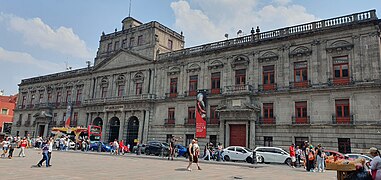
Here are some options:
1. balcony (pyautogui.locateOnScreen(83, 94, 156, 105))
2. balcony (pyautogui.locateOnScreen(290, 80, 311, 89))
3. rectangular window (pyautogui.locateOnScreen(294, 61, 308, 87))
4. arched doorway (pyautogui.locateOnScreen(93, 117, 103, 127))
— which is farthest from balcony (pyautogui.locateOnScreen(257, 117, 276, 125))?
arched doorway (pyautogui.locateOnScreen(93, 117, 103, 127))

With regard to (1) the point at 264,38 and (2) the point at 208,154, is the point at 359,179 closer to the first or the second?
(2) the point at 208,154

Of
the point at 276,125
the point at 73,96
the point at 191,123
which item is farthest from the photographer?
the point at 73,96

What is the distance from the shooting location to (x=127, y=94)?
127 ft

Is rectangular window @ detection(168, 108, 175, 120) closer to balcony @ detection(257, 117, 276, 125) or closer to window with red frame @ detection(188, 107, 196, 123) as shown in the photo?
window with red frame @ detection(188, 107, 196, 123)

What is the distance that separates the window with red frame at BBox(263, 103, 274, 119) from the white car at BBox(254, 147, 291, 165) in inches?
196

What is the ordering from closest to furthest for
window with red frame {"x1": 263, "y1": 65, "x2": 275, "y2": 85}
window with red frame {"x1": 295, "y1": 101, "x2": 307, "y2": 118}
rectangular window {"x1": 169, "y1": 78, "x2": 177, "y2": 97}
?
1. window with red frame {"x1": 295, "y1": 101, "x2": 307, "y2": 118}
2. window with red frame {"x1": 263, "y1": 65, "x2": 275, "y2": 85}
3. rectangular window {"x1": 169, "y1": 78, "x2": 177, "y2": 97}

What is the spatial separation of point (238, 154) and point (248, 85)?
730 cm

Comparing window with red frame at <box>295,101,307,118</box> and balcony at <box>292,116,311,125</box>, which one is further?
window with red frame at <box>295,101,307,118</box>

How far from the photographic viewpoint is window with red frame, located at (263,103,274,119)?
90.0 ft

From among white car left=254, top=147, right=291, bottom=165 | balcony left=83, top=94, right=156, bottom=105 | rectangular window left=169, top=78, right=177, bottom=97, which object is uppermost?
rectangular window left=169, top=78, right=177, bottom=97

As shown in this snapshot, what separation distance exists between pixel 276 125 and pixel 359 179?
2011 cm

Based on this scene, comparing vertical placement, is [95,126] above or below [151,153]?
above

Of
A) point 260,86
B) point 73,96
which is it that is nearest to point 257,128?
point 260,86

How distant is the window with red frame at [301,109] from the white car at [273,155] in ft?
15.4
